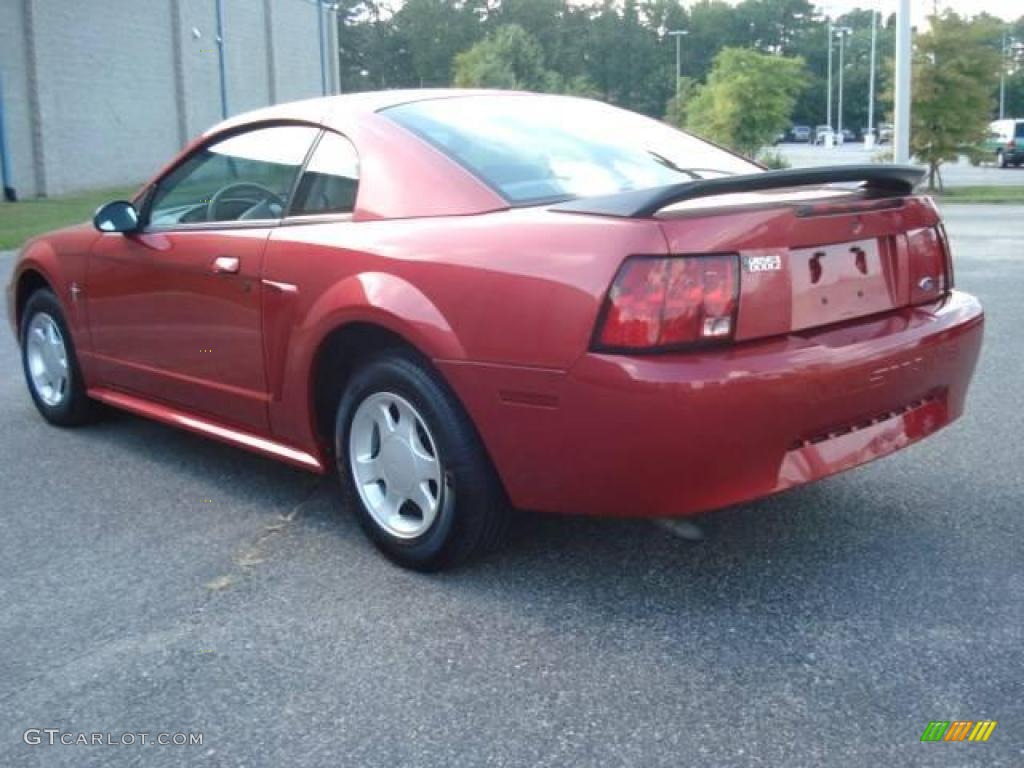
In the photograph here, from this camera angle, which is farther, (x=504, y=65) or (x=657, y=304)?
(x=504, y=65)

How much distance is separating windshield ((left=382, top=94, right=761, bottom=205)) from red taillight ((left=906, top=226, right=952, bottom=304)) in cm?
76

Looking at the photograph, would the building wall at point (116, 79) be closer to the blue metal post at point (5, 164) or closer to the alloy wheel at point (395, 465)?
the blue metal post at point (5, 164)

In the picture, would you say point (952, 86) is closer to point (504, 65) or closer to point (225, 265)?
point (225, 265)

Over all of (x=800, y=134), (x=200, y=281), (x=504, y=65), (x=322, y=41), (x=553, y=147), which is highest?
(x=322, y=41)

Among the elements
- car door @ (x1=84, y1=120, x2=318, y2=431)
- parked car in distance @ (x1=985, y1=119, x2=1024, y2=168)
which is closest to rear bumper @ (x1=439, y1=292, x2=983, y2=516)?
car door @ (x1=84, y1=120, x2=318, y2=431)

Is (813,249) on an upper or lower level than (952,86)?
lower

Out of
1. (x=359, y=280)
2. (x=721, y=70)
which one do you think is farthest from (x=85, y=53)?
(x=359, y=280)

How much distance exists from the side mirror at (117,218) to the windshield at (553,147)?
139 centimetres

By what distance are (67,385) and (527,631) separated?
3.22 meters

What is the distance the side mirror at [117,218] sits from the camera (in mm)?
4848

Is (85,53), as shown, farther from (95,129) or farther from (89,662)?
(89,662)

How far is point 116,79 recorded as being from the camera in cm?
3244

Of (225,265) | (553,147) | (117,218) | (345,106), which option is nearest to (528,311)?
(553,147)

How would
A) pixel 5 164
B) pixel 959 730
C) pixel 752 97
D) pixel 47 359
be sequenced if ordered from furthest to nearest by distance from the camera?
pixel 752 97, pixel 5 164, pixel 47 359, pixel 959 730
